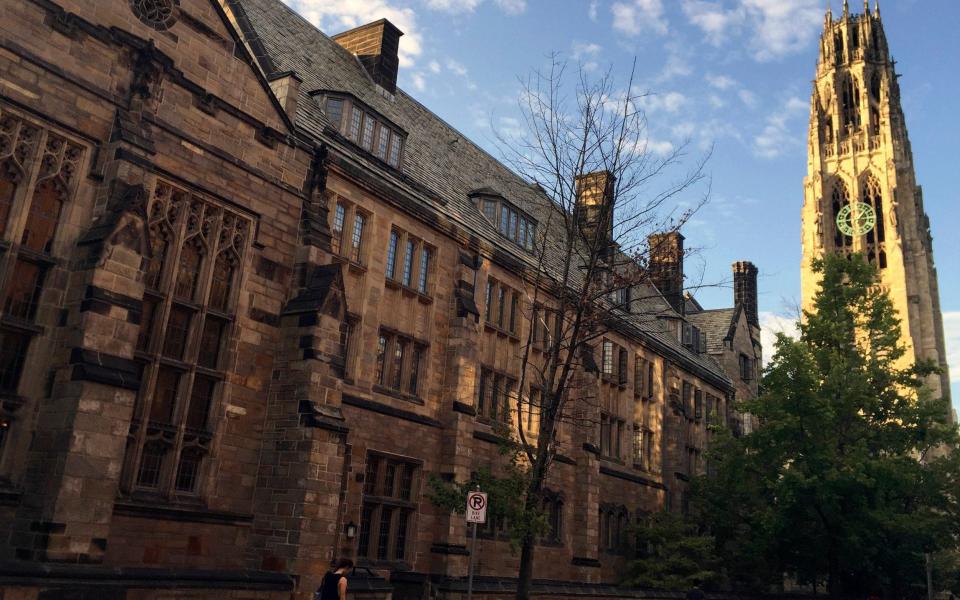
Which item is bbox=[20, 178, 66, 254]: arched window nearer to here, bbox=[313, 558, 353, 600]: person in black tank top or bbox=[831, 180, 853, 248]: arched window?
bbox=[313, 558, 353, 600]: person in black tank top

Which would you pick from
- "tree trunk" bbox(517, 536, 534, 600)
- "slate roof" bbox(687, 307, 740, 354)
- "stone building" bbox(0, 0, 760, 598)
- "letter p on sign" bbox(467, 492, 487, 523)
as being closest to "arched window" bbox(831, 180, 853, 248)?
"slate roof" bbox(687, 307, 740, 354)

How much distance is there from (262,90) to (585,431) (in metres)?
16.1

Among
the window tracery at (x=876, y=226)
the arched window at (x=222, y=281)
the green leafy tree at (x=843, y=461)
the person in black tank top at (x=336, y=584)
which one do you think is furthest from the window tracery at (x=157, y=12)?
the window tracery at (x=876, y=226)

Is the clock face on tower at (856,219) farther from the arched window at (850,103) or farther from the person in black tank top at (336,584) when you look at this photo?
the person in black tank top at (336,584)

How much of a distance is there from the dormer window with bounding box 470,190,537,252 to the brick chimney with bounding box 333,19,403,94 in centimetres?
487

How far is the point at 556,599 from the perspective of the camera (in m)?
22.7

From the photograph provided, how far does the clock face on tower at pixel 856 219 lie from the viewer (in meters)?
81.2

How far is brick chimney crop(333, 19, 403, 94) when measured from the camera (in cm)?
2673

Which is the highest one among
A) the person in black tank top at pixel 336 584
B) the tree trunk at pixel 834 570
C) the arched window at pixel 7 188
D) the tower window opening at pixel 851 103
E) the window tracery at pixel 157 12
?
the tower window opening at pixel 851 103

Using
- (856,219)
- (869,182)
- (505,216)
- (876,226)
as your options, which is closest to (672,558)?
(505,216)

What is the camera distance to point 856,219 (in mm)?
81875

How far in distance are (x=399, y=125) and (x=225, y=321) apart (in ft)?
33.2

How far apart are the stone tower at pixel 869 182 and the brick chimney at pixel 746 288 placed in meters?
31.8

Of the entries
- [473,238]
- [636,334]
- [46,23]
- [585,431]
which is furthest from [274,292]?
[636,334]
